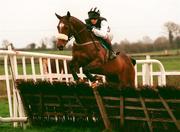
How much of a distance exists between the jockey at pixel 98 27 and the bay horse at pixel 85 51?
110 mm

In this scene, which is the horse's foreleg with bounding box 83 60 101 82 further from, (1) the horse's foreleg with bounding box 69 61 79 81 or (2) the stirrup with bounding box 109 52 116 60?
(2) the stirrup with bounding box 109 52 116 60

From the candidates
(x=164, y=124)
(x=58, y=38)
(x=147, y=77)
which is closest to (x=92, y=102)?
(x=164, y=124)

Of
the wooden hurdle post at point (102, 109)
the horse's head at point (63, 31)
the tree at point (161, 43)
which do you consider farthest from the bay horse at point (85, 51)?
the tree at point (161, 43)

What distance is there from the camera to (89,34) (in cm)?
1012

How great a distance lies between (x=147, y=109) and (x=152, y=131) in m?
0.27

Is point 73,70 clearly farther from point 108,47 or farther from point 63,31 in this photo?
point 108,47

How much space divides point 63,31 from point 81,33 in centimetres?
76

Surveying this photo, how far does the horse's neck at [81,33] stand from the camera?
32.4 ft

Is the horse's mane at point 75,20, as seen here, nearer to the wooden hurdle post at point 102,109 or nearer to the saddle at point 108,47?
the saddle at point 108,47

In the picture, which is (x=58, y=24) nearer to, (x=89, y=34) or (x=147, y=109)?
(x=89, y=34)

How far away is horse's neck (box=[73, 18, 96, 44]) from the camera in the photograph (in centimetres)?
989

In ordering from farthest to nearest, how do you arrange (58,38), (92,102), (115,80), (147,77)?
(115,80), (147,77), (58,38), (92,102)

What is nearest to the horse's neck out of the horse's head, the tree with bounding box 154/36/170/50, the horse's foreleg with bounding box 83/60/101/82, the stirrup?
the horse's head

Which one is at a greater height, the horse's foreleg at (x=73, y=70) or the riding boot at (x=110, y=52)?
the riding boot at (x=110, y=52)
